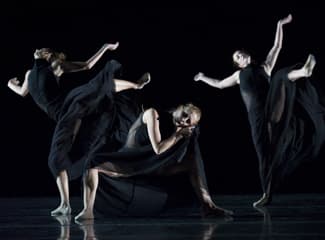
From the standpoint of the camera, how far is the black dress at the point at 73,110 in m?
5.92

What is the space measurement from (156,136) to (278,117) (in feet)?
5.75

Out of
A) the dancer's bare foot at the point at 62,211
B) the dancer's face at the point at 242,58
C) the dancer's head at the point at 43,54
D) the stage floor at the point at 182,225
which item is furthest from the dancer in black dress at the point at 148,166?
the dancer's face at the point at 242,58

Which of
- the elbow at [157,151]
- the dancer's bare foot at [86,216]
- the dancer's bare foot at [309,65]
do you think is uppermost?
the dancer's bare foot at [309,65]

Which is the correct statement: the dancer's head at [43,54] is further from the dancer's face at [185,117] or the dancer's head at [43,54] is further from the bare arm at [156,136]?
the dancer's face at [185,117]

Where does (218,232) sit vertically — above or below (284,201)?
above

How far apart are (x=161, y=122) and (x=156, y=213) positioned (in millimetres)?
2820

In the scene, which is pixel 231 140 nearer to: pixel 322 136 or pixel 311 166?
pixel 311 166

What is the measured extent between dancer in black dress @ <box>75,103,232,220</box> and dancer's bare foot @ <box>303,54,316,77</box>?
1.40m

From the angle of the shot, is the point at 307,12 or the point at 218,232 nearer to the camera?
the point at 218,232

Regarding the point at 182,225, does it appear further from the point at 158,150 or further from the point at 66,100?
the point at 66,100

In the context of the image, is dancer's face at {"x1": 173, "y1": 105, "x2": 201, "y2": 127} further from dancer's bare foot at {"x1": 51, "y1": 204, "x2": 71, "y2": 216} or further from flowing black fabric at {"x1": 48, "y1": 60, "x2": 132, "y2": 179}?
dancer's bare foot at {"x1": 51, "y1": 204, "x2": 71, "y2": 216}

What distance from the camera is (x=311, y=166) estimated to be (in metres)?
8.66

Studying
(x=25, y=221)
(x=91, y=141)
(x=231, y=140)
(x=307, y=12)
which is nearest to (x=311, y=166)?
(x=231, y=140)

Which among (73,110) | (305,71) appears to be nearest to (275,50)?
(305,71)
